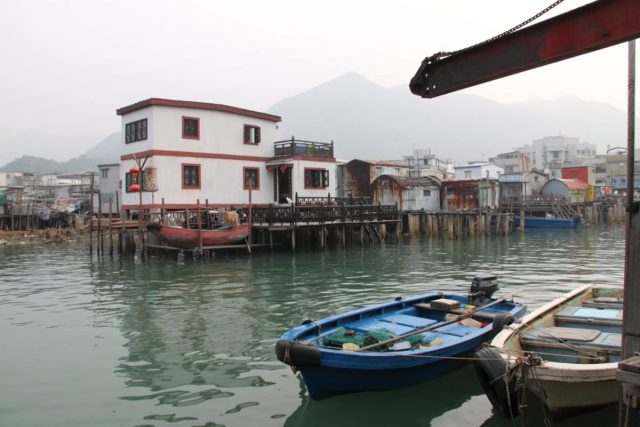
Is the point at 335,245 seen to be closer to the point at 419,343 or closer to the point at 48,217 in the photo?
the point at 419,343

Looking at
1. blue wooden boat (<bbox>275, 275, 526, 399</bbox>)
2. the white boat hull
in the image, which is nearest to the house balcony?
Result: blue wooden boat (<bbox>275, 275, 526, 399</bbox>)

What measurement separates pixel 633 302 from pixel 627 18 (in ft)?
11.1

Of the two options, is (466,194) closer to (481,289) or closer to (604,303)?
(481,289)

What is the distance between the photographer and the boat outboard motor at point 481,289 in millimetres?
12125

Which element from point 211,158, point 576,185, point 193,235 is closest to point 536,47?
point 193,235

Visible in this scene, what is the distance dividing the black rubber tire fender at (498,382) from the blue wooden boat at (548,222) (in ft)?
160

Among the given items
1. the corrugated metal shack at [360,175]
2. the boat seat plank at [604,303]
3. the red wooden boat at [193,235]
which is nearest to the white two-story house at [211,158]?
the red wooden boat at [193,235]

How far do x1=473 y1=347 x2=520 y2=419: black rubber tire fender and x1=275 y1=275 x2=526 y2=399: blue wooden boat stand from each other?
0.72 metres

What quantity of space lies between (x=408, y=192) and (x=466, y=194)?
620cm

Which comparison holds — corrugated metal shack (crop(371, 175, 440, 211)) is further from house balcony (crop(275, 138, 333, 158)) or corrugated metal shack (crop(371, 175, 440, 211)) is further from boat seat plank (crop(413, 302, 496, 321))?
boat seat plank (crop(413, 302, 496, 321))

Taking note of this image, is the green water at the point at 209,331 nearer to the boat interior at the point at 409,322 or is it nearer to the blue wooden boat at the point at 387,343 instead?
the blue wooden boat at the point at 387,343

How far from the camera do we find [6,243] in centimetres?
3797

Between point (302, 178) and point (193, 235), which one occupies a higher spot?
point (302, 178)

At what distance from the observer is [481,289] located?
40.5 feet
